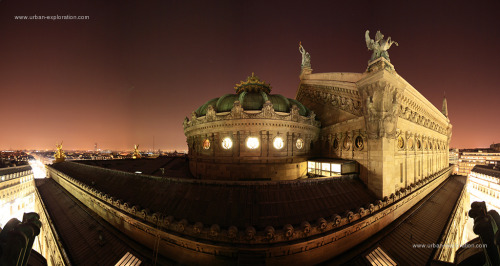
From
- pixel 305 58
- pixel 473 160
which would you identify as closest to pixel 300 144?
pixel 305 58

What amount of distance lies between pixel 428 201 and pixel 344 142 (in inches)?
605

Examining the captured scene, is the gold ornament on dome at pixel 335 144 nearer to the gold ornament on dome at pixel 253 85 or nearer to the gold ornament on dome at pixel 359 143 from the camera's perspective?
the gold ornament on dome at pixel 359 143

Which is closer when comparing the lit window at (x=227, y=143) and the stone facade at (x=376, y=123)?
the stone facade at (x=376, y=123)

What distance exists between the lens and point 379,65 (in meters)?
16.2

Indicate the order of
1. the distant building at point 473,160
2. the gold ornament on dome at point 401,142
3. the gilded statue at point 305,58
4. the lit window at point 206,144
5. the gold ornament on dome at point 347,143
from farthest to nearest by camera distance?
the distant building at point 473,160
the gilded statue at point 305,58
the lit window at point 206,144
the gold ornament on dome at point 401,142
the gold ornament on dome at point 347,143

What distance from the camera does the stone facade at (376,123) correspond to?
16.6 m

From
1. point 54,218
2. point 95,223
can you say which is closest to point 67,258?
point 95,223

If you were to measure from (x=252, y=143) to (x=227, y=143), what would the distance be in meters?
3.40

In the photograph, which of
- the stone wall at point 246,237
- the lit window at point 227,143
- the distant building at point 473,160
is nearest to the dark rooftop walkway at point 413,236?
the stone wall at point 246,237

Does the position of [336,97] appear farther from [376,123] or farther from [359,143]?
[359,143]

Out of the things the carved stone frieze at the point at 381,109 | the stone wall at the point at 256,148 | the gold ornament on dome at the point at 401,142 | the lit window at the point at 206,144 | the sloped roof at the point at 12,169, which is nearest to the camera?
the carved stone frieze at the point at 381,109

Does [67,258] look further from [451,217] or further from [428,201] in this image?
[428,201]

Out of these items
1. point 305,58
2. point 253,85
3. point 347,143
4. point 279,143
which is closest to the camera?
point 347,143

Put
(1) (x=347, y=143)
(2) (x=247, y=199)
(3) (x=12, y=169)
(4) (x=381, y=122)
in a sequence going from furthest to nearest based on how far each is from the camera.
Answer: (3) (x=12, y=169) → (1) (x=347, y=143) → (4) (x=381, y=122) → (2) (x=247, y=199)
